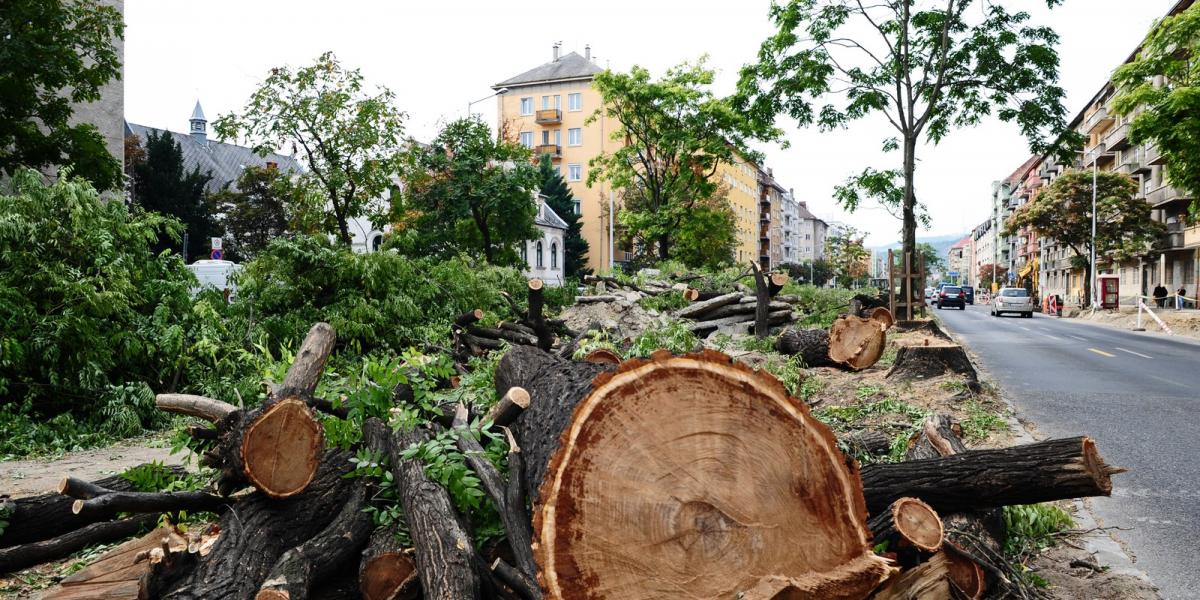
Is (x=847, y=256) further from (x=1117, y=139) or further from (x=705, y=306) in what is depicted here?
(x=705, y=306)

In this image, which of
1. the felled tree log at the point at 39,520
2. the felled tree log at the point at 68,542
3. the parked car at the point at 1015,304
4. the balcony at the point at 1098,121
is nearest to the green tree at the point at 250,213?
the parked car at the point at 1015,304

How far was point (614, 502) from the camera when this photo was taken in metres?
2.52

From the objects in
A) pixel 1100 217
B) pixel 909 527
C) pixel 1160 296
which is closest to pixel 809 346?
pixel 909 527

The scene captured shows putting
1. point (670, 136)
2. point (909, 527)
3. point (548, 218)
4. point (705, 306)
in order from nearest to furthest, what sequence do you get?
point (909, 527) → point (705, 306) → point (670, 136) → point (548, 218)

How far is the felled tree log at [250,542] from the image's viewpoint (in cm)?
321

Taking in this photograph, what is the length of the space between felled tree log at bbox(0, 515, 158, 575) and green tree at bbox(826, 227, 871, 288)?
8939 cm

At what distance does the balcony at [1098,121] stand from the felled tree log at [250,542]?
65.4 m

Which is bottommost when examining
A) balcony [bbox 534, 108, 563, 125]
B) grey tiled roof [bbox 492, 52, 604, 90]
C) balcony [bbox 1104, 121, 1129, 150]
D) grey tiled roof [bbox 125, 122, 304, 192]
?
balcony [bbox 1104, 121, 1129, 150]

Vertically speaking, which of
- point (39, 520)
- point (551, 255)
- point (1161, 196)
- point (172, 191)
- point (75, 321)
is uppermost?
point (172, 191)

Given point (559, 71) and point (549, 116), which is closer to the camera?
point (549, 116)

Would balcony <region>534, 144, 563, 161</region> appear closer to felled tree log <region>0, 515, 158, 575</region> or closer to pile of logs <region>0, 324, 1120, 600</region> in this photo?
felled tree log <region>0, 515, 158, 575</region>

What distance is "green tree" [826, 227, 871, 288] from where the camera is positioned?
299 feet

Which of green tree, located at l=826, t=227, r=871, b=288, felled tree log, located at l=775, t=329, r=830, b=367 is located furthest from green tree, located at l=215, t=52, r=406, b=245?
green tree, located at l=826, t=227, r=871, b=288

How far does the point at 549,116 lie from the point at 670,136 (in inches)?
1539
